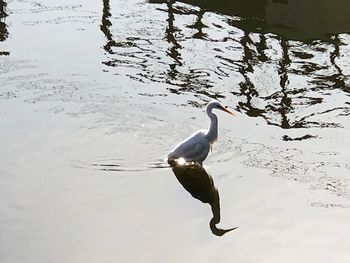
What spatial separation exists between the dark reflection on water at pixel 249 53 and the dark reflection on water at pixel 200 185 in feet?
8.48

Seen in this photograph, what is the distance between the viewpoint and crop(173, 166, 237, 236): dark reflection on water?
10.4m

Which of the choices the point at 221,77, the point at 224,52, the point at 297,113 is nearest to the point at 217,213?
the point at 297,113

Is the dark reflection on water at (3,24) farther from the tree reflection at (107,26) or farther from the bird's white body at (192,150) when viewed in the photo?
the bird's white body at (192,150)

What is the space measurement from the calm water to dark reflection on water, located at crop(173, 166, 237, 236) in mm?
32

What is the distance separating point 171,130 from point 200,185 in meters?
1.95

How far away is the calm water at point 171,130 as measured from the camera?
9.55m

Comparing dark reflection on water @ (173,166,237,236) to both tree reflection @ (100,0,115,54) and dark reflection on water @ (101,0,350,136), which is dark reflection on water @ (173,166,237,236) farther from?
tree reflection @ (100,0,115,54)

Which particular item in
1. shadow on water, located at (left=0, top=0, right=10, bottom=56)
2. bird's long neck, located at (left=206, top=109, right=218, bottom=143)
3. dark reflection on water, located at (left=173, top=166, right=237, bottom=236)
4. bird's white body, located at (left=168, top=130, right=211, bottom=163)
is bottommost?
dark reflection on water, located at (left=173, top=166, right=237, bottom=236)

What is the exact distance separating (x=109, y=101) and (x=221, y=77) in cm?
291

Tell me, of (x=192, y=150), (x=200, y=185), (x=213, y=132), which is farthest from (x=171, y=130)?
(x=200, y=185)

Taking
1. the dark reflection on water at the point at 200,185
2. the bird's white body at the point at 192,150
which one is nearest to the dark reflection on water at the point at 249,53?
the bird's white body at the point at 192,150

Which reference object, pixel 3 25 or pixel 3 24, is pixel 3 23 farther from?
pixel 3 25

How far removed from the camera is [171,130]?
12688 mm

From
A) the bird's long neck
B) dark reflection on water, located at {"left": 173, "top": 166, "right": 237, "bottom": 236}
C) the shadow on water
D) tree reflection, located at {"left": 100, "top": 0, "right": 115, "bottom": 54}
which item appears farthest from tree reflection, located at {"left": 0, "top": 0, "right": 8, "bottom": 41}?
dark reflection on water, located at {"left": 173, "top": 166, "right": 237, "bottom": 236}
